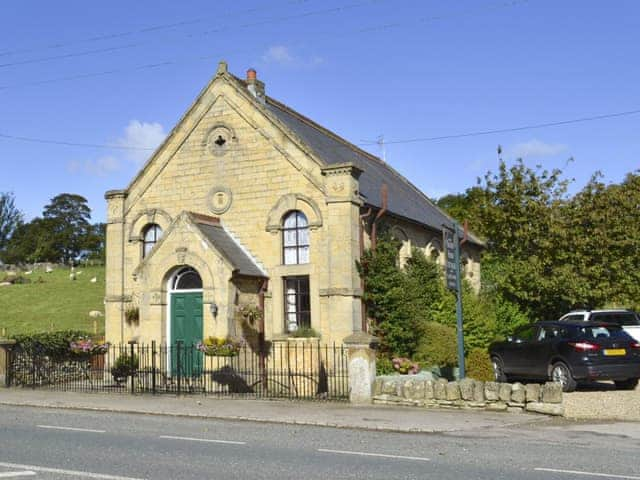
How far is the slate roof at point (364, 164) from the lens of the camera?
23094 millimetres

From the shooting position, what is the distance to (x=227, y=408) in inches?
599

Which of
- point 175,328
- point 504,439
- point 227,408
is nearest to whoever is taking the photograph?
point 504,439

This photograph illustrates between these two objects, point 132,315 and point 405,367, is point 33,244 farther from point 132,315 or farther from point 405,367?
point 405,367

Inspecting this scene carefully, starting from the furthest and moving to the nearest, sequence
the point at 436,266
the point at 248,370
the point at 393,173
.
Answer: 1. the point at 393,173
2. the point at 436,266
3. the point at 248,370

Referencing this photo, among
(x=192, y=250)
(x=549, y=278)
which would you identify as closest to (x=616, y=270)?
(x=549, y=278)

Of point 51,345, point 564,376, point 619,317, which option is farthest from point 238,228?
point 619,317

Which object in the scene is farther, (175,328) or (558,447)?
(175,328)

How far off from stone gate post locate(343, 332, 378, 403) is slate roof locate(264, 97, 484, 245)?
6.51m

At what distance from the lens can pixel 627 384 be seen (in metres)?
17.7

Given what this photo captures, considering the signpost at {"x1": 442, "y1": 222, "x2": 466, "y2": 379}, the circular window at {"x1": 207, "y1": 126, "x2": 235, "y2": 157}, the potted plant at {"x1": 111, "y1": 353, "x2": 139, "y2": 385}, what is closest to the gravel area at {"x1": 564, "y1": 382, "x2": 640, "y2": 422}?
the signpost at {"x1": 442, "y1": 222, "x2": 466, "y2": 379}

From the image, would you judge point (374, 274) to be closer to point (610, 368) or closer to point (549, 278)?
point (610, 368)

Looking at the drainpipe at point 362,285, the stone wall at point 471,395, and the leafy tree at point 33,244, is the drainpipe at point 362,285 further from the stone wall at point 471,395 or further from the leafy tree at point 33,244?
the leafy tree at point 33,244

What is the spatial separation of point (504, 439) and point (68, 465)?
21.1ft

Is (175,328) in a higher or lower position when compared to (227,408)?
higher
